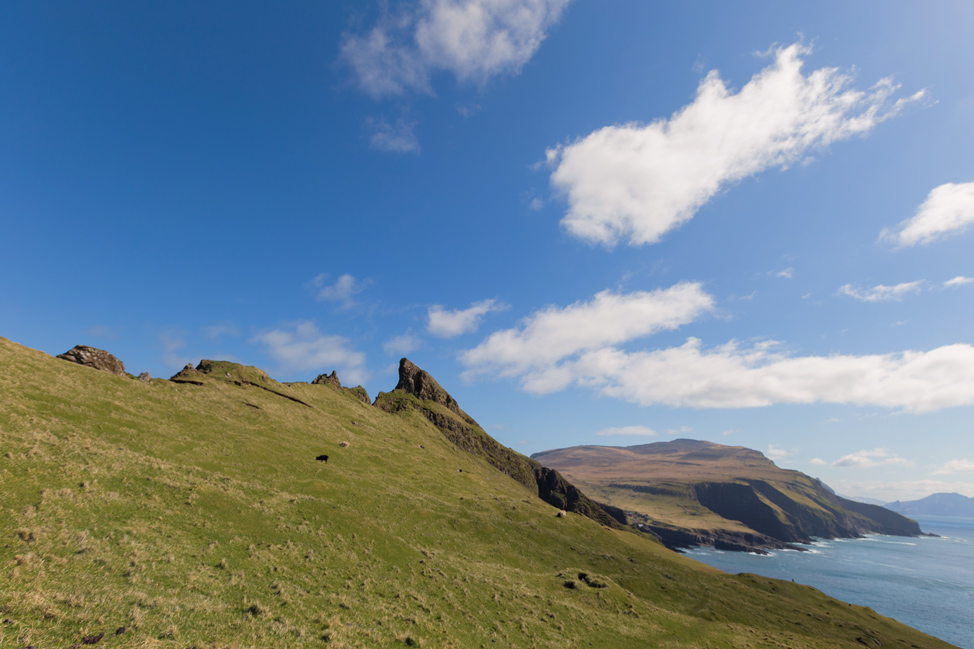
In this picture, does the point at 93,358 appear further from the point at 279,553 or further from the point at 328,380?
the point at 328,380

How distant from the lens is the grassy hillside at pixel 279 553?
23.2 m

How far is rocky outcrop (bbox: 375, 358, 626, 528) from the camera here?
6329 inches

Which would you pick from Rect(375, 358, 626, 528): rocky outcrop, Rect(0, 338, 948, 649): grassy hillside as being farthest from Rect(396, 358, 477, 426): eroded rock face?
Rect(0, 338, 948, 649): grassy hillside

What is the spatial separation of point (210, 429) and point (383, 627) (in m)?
45.1

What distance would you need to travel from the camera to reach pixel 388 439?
105688 millimetres

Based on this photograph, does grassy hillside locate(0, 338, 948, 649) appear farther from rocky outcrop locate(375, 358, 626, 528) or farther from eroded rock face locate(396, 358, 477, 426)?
eroded rock face locate(396, 358, 477, 426)

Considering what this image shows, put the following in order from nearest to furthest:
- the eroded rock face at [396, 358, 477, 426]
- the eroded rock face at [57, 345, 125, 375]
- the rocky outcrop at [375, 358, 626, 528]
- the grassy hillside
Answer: the grassy hillside, the eroded rock face at [57, 345, 125, 375], the rocky outcrop at [375, 358, 626, 528], the eroded rock face at [396, 358, 477, 426]

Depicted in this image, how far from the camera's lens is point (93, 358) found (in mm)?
62031

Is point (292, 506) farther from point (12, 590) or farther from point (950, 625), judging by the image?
point (950, 625)

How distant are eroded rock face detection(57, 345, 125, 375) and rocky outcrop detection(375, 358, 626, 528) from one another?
89898mm

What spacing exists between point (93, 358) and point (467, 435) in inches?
5119

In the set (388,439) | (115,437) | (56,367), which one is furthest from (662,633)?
(56,367)

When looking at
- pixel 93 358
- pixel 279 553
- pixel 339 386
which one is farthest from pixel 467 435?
pixel 279 553

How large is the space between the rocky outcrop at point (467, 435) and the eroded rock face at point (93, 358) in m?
89.9
